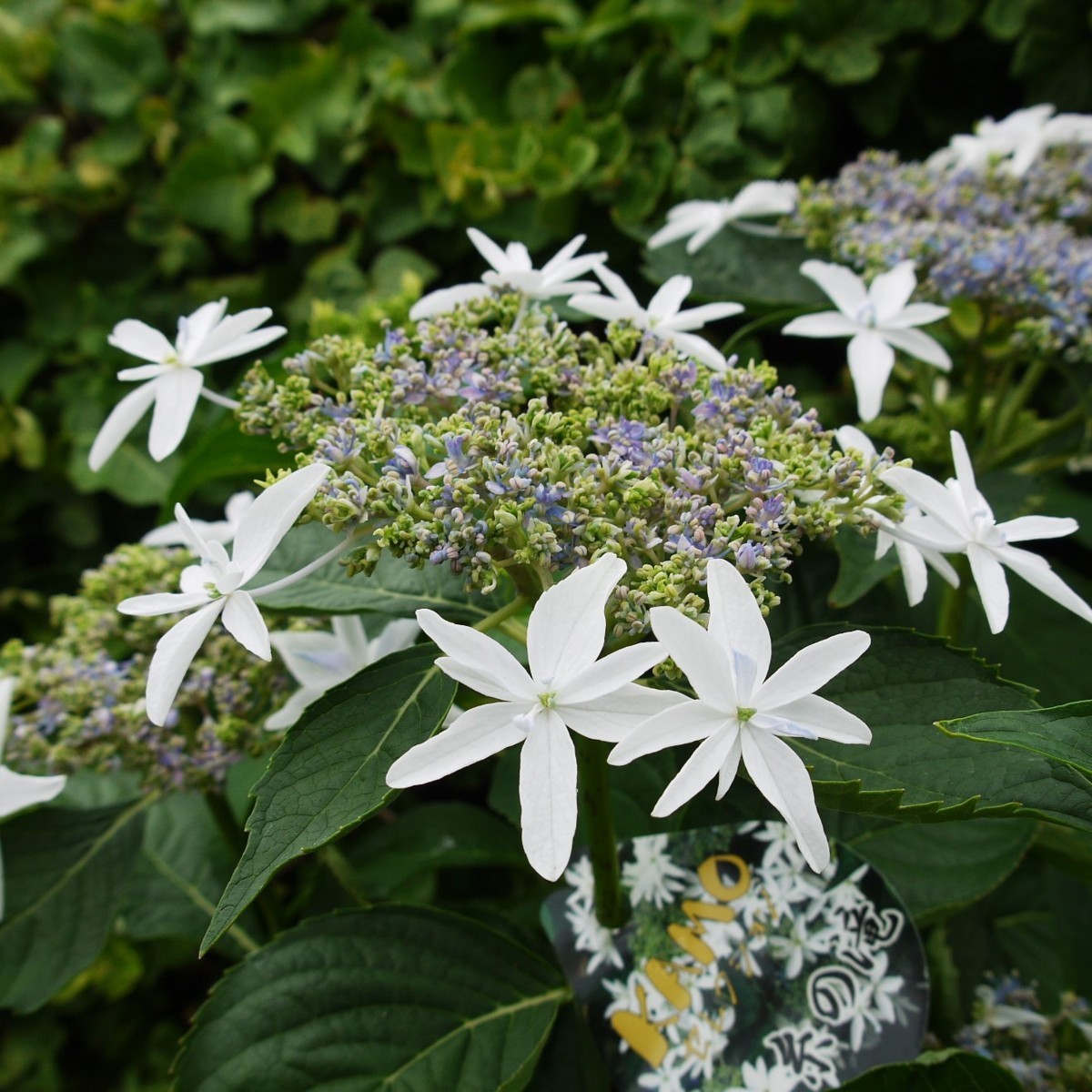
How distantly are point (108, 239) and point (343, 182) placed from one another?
0.46 meters

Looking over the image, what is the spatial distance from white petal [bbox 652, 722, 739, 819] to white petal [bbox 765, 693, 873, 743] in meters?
0.03

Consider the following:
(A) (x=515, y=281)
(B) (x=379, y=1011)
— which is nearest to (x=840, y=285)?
(A) (x=515, y=281)

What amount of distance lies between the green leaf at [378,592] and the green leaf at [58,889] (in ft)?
1.02

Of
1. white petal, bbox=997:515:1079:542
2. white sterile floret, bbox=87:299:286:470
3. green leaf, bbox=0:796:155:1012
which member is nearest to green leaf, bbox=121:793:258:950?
green leaf, bbox=0:796:155:1012

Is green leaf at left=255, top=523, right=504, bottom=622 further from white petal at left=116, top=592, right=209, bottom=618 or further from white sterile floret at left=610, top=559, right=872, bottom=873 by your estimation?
white sterile floret at left=610, top=559, right=872, bottom=873

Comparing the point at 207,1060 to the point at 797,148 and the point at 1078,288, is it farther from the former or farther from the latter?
the point at 797,148

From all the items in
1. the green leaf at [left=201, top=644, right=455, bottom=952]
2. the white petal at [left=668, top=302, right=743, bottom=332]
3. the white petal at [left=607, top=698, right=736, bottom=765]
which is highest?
the white petal at [left=668, top=302, right=743, bottom=332]

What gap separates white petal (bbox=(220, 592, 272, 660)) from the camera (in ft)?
1.80

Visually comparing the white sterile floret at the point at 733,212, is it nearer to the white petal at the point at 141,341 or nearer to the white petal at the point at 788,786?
the white petal at the point at 141,341

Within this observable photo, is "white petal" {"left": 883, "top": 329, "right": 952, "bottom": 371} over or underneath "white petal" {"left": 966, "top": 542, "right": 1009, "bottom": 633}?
over

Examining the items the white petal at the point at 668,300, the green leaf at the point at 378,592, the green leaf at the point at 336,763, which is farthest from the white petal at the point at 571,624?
the white petal at the point at 668,300

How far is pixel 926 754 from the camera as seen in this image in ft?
1.91

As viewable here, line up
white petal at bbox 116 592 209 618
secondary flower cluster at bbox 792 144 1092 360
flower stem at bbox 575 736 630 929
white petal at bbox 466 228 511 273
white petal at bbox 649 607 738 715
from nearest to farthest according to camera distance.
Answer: white petal at bbox 649 607 738 715
white petal at bbox 116 592 209 618
flower stem at bbox 575 736 630 929
white petal at bbox 466 228 511 273
secondary flower cluster at bbox 792 144 1092 360

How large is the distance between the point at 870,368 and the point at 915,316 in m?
0.06
